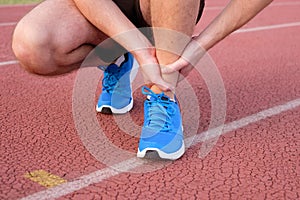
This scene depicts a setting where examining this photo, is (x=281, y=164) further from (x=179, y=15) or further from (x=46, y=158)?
(x=46, y=158)

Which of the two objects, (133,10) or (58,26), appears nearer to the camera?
(58,26)

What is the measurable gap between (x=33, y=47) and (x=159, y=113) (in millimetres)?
592

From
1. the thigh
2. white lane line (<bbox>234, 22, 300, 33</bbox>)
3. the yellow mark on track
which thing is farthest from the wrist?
white lane line (<bbox>234, 22, 300, 33</bbox>)

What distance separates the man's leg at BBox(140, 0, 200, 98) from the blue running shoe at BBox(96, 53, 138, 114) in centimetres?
48

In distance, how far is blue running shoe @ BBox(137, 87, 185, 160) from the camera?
1940 mm

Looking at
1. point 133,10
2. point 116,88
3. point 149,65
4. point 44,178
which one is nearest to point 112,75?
point 116,88

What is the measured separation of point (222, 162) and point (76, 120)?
81 cm

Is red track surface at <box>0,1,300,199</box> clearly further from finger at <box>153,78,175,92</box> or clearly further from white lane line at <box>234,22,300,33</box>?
white lane line at <box>234,22,300,33</box>

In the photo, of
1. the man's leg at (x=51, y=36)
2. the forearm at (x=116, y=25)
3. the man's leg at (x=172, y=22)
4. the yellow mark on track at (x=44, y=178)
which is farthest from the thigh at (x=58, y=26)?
the yellow mark on track at (x=44, y=178)

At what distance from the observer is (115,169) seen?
1.91 metres

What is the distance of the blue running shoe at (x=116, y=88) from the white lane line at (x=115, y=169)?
0.45m

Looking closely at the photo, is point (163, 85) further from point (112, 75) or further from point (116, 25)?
point (112, 75)

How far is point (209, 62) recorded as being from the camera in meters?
3.78

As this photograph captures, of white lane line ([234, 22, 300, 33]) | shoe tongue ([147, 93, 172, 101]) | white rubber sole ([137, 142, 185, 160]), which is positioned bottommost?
white lane line ([234, 22, 300, 33])
